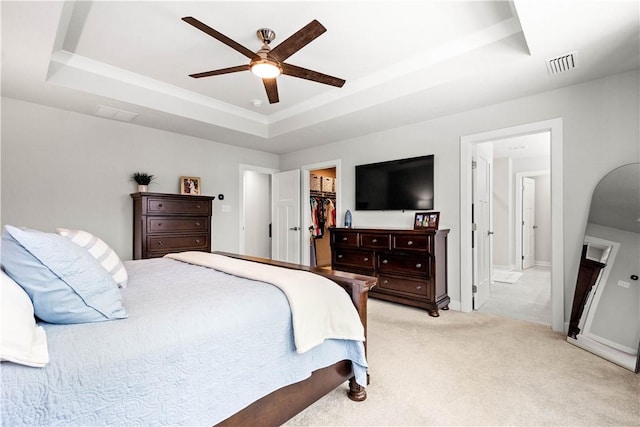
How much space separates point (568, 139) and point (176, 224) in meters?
4.38

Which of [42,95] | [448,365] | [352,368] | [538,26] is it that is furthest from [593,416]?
[42,95]

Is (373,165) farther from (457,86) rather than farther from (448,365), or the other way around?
(448,365)

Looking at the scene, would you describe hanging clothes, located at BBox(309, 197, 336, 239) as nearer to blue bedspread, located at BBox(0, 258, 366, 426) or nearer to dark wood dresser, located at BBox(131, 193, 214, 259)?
dark wood dresser, located at BBox(131, 193, 214, 259)

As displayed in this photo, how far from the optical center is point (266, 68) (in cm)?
225

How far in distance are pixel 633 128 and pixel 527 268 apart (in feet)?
15.8

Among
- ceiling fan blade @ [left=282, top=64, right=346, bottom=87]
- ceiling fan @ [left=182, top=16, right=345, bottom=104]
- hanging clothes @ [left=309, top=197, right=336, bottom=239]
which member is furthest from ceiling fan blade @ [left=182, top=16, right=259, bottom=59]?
hanging clothes @ [left=309, top=197, right=336, bottom=239]

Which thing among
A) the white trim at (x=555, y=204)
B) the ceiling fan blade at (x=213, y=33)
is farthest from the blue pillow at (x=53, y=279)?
the white trim at (x=555, y=204)

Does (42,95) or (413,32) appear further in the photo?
(42,95)

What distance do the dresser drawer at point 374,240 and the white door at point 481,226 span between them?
1045mm

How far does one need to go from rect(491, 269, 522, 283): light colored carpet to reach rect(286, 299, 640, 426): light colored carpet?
104 inches

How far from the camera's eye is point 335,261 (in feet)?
13.9

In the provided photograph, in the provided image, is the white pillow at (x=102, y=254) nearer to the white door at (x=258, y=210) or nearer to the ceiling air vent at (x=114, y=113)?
the ceiling air vent at (x=114, y=113)

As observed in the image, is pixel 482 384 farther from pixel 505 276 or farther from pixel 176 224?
pixel 505 276

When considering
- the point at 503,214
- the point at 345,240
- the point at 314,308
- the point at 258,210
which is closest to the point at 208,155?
the point at 258,210
